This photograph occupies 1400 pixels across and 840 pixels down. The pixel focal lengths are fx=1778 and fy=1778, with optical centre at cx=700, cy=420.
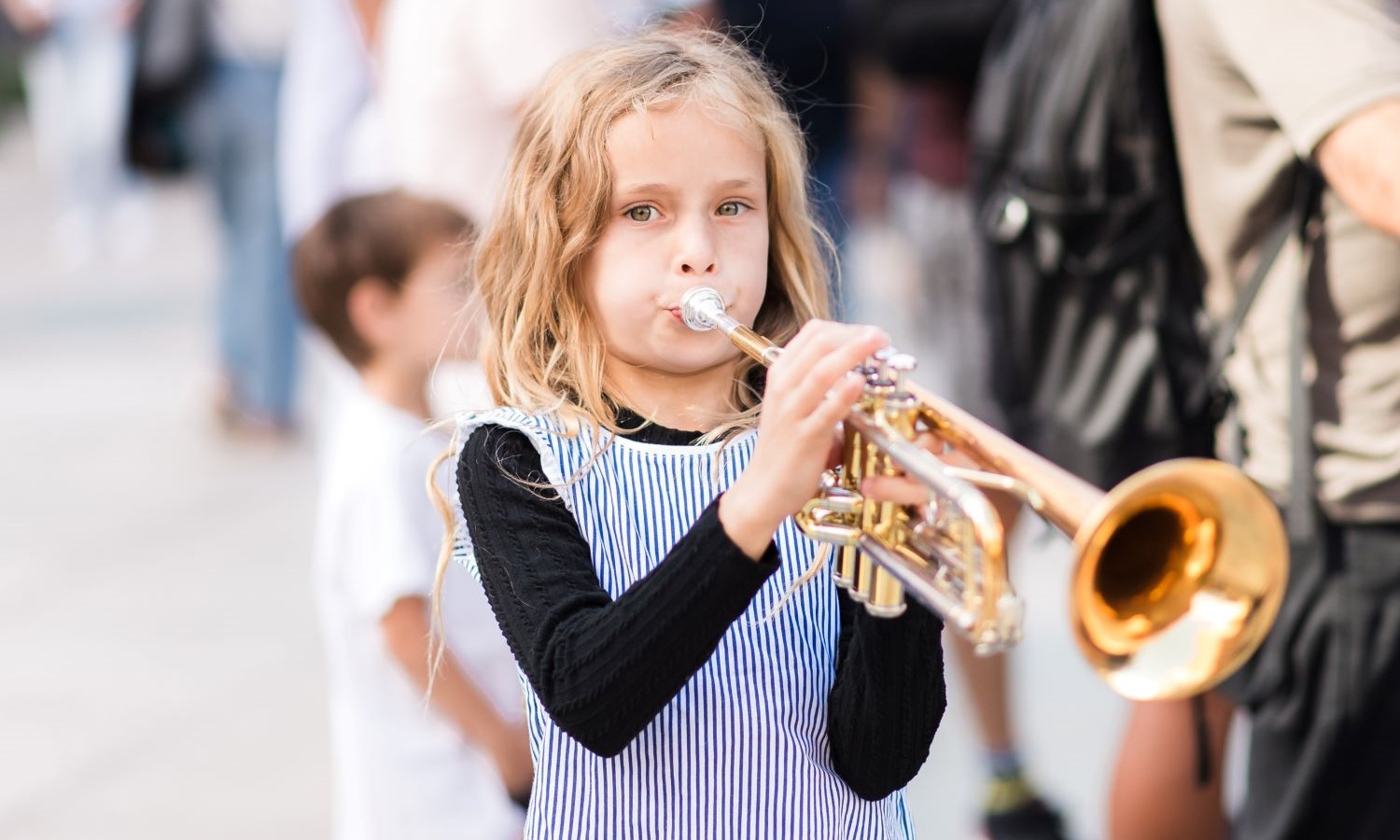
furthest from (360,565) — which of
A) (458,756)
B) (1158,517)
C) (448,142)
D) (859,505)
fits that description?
(1158,517)

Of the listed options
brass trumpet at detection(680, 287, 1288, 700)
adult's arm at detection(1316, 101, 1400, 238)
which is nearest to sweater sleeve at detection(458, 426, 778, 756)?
brass trumpet at detection(680, 287, 1288, 700)

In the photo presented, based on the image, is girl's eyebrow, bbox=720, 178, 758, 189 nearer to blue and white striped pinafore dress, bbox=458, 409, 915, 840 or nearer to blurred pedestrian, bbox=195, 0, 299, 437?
blue and white striped pinafore dress, bbox=458, 409, 915, 840

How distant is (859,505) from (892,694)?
21 cm

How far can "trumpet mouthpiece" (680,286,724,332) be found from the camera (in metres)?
1.66

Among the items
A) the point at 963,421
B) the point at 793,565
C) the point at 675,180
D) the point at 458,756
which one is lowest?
the point at 458,756

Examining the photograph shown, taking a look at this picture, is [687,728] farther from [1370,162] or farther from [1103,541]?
[1370,162]

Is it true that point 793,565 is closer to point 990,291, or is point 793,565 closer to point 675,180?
point 675,180

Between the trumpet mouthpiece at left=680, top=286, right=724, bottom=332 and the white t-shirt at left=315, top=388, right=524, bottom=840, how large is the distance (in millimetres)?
1063

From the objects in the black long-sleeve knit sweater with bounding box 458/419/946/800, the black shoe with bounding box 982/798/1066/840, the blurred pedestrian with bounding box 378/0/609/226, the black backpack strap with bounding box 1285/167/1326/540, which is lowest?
the black shoe with bounding box 982/798/1066/840

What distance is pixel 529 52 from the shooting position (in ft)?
10.2

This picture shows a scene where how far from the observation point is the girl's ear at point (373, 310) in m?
2.99

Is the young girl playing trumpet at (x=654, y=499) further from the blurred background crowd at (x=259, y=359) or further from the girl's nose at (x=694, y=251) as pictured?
the blurred background crowd at (x=259, y=359)

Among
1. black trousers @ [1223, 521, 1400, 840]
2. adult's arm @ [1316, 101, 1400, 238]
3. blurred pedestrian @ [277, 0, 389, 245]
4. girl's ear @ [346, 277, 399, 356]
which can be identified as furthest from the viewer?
blurred pedestrian @ [277, 0, 389, 245]

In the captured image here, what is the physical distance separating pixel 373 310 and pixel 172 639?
7.54ft
